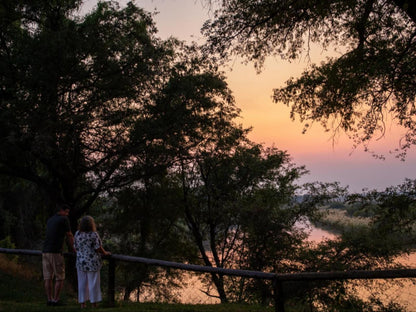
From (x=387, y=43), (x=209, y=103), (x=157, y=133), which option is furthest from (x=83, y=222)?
(x=209, y=103)

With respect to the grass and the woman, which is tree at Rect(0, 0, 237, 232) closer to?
the grass

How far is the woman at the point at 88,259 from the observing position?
788 centimetres

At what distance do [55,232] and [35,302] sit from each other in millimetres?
2715

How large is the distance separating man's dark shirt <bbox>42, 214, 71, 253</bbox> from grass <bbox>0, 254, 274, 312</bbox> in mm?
1217

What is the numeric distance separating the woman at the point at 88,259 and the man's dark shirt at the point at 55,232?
2.04 feet

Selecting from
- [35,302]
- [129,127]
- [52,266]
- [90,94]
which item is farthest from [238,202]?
[52,266]

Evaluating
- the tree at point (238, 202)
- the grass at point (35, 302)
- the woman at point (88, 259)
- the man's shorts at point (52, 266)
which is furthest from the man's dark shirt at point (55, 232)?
the tree at point (238, 202)

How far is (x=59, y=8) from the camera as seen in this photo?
50.8 ft

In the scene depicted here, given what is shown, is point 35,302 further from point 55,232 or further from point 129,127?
point 129,127

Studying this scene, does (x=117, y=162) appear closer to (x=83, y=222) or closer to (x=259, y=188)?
(x=83, y=222)

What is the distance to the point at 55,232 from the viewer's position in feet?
27.5

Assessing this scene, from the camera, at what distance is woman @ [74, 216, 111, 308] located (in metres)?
7.88

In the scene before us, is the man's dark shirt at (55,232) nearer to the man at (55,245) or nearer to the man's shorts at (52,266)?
the man at (55,245)

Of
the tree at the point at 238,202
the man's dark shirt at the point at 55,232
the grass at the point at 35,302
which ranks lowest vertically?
the grass at the point at 35,302
